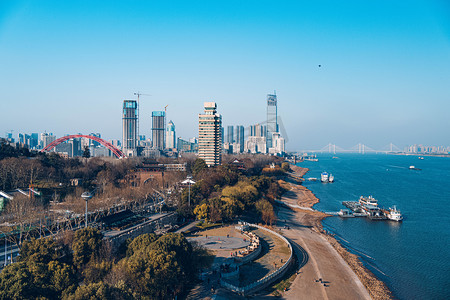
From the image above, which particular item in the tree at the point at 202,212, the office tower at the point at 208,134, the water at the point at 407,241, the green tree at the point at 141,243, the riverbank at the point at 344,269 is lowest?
the water at the point at 407,241

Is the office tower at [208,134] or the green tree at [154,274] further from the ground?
the office tower at [208,134]

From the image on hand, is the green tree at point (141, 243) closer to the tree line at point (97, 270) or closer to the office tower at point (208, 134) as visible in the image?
the tree line at point (97, 270)

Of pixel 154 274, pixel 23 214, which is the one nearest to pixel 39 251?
pixel 154 274

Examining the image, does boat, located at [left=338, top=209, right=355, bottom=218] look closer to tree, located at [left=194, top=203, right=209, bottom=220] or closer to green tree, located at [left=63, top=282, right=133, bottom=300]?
tree, located at [left=194, top=203, right=209, bottom=220]

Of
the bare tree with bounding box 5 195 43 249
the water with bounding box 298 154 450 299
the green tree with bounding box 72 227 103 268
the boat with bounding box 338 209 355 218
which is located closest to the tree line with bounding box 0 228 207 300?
the green tree with bounding box 72 227 103 268

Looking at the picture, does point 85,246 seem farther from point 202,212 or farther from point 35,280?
point 202,212

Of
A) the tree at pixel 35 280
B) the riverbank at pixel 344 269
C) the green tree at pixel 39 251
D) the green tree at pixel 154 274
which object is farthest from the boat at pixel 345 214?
the tree at pixel 35 280

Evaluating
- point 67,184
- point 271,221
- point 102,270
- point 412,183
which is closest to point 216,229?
point 271,221

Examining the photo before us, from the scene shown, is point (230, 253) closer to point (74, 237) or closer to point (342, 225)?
point (74, 237)

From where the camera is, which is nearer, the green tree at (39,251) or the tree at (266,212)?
the green tree at (39,251)
